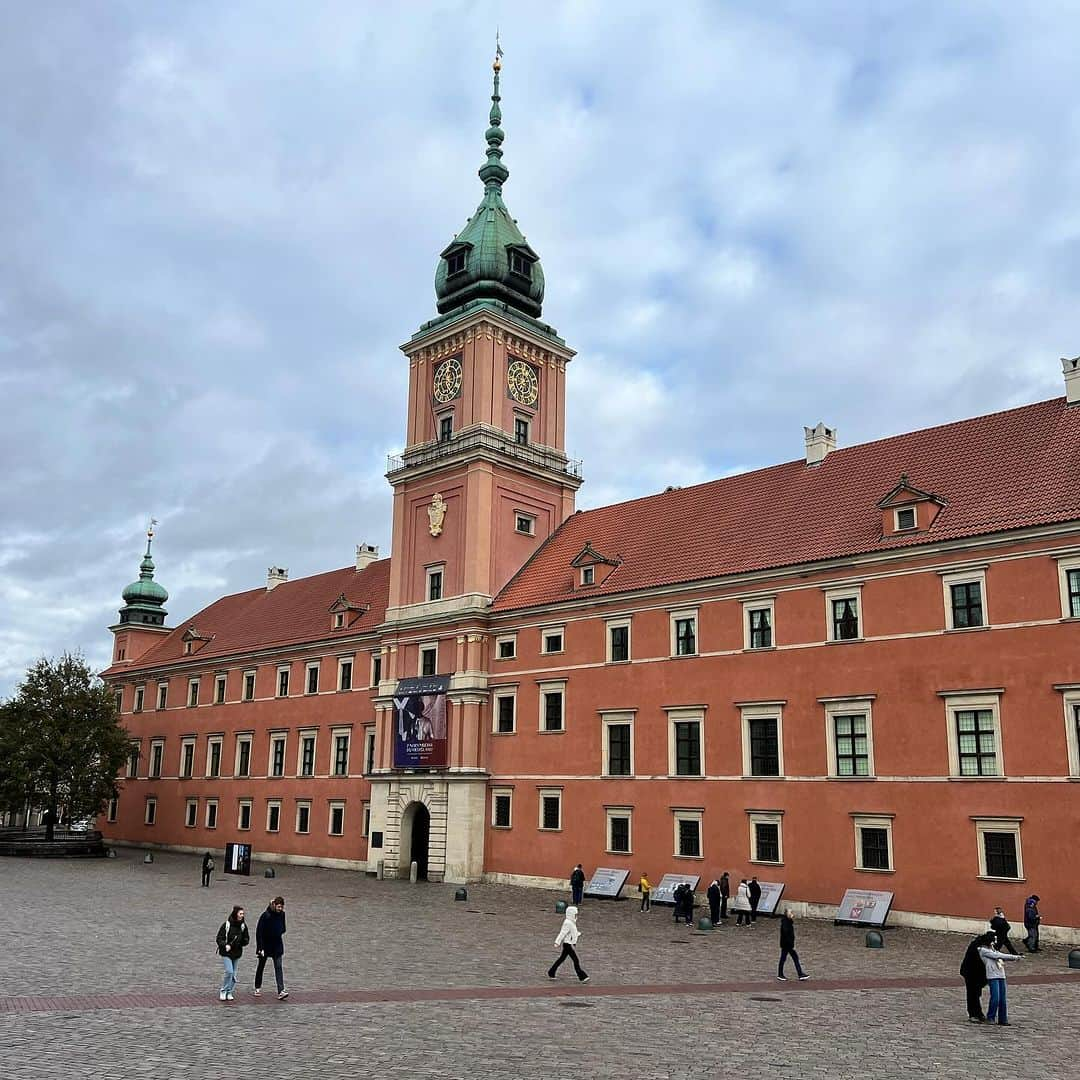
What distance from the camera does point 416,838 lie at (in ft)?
158

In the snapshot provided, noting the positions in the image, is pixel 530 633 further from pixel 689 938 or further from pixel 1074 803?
pixel 1074 803

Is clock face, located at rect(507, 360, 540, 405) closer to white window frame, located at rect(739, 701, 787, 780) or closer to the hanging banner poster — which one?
the hanging banner poster

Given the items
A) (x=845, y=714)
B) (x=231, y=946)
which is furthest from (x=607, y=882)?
(x=231, y=946)

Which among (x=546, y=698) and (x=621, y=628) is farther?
(x=546, y=698)

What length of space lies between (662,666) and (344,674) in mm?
21609

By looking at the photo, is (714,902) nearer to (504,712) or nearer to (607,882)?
(607,882)

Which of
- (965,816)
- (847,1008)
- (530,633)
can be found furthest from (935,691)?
(530,633)

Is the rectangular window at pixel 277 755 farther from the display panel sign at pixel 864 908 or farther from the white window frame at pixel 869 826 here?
the display panel sign at pixel 864 908

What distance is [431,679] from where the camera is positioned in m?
47.3

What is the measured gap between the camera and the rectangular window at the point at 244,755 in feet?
196

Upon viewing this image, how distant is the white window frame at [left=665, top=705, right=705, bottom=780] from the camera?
3725 centimetres

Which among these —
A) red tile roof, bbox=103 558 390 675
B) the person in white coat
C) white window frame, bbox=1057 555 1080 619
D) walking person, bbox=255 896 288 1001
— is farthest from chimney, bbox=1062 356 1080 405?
red tile roof, bbox=103 558 390 675

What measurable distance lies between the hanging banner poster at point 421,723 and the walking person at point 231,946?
92.6 feet

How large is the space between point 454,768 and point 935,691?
21.3m
